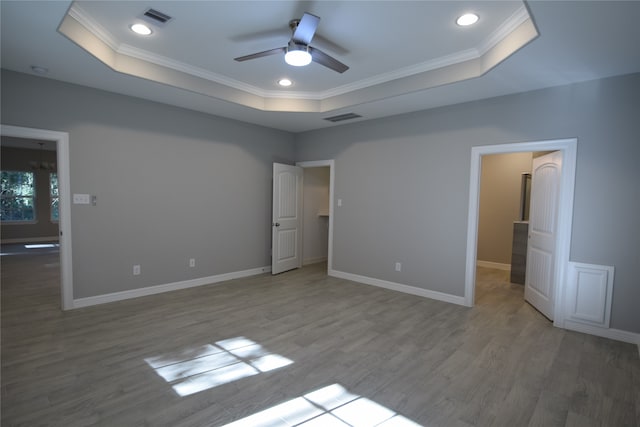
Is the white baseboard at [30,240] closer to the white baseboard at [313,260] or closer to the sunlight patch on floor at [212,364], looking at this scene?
the white baseboard at [313,260]

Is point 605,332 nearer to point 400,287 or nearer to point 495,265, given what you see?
point 400,287

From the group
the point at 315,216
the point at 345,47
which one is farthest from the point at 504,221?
the point at 345,47

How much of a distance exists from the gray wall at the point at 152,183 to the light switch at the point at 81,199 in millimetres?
50

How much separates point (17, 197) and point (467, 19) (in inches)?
455

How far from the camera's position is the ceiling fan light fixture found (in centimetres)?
260

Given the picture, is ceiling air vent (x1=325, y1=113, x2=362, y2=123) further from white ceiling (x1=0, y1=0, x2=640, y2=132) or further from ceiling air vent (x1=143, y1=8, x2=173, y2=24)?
ceiling air vent (x1=143, y1=8, x2=173, y2=24)

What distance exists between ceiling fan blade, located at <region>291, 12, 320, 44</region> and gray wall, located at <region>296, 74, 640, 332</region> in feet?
8.30

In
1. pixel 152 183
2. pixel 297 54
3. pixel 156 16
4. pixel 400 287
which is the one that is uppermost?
pixel 156 16

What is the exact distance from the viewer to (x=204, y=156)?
16.1 ft

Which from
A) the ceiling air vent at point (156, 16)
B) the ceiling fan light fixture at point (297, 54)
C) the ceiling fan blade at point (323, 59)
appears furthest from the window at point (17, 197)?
the ceiling fan blade at point (323, 59)

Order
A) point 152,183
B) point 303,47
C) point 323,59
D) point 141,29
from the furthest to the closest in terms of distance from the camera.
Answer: point 152,183, point 141,29, point 323,59, point 303,47

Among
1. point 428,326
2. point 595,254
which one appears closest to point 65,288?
point 428,326

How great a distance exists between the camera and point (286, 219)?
594 centimetres

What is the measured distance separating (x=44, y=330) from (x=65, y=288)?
65 centimetres
